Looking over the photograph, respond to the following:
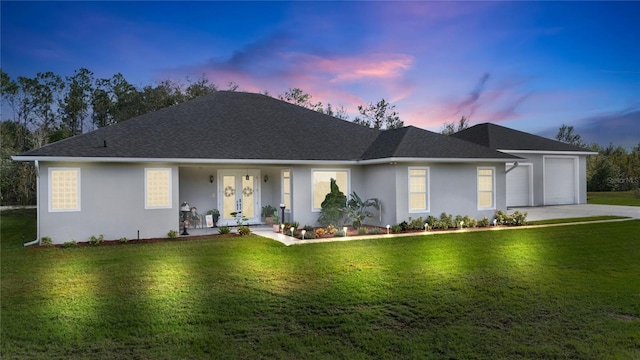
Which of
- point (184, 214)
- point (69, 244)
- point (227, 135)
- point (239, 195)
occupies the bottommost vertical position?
point (69, 244)

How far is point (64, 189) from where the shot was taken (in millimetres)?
12820

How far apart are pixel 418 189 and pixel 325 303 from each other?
9.88 meters

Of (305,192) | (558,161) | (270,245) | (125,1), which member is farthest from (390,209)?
(558,161)

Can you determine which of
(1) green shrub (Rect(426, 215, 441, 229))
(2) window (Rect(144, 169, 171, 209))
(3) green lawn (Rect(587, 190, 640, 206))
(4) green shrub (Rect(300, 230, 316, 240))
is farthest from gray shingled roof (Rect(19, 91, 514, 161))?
(3) green lawn (Rect(587, 190, 640, 206))

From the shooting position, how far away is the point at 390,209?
15.4m

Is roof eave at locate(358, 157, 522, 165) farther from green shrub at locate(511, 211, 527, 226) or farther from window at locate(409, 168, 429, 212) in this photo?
green shrub at locate(511, 211, 527, 226)

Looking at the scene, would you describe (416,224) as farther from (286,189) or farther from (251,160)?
(251,160)

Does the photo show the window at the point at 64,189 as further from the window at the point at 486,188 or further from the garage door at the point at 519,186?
the garage door at the point at 519,186

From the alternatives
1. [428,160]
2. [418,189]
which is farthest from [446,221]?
[428,160]

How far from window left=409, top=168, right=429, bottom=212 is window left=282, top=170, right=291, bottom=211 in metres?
4.53

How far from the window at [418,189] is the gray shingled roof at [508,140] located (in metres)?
9.49

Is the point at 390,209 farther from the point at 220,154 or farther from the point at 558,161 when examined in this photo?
the point at 558,161

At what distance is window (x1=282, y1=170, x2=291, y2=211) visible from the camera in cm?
1617

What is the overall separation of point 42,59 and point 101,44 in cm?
443
